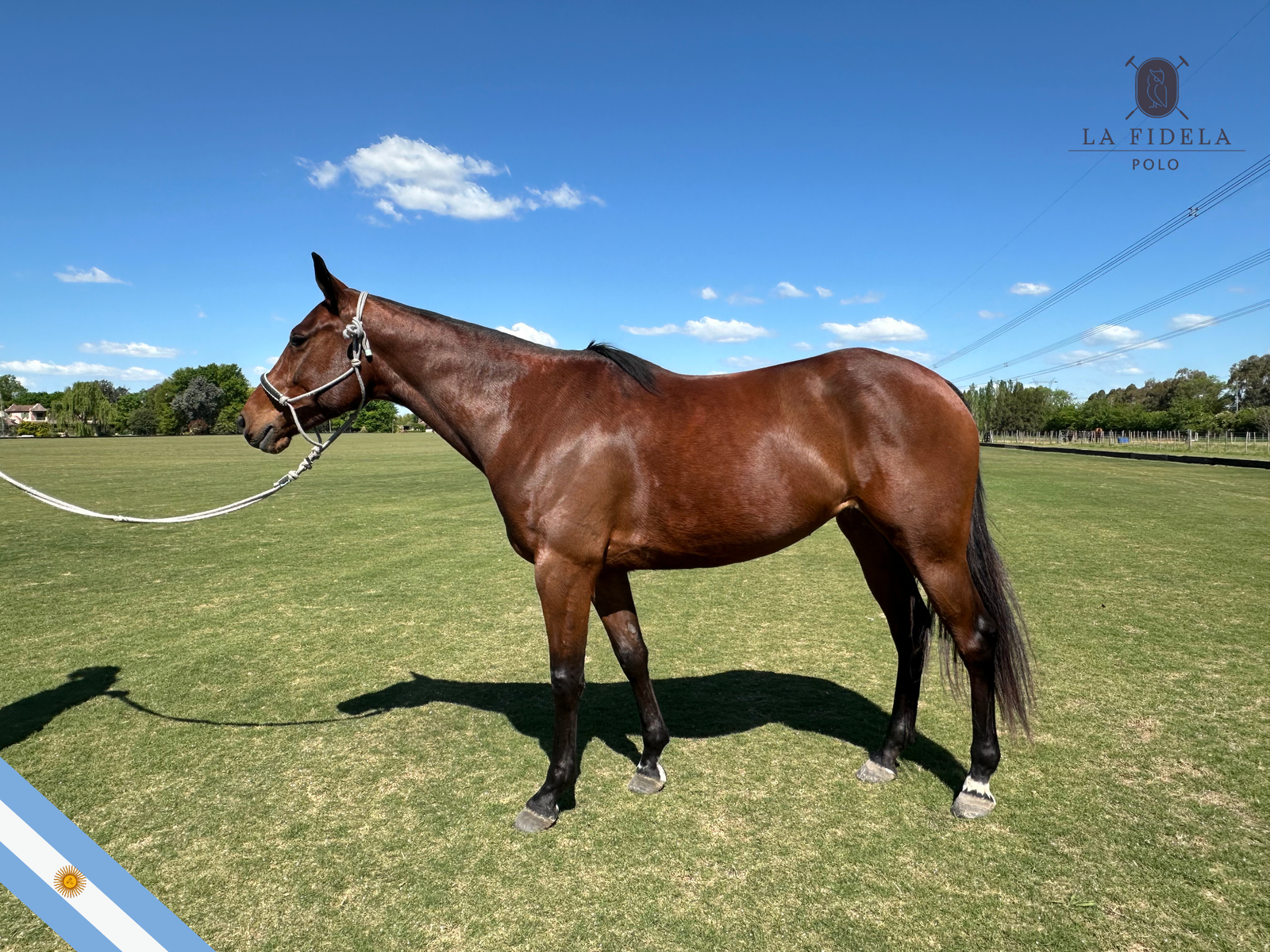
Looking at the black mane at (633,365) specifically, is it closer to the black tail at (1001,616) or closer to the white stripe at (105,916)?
the black tail at (1001,616)

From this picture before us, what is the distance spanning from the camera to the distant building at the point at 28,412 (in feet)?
351

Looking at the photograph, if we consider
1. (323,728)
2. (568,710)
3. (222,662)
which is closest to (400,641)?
(222,662)

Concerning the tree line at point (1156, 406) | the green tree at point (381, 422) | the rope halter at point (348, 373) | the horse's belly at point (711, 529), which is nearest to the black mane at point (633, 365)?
the horse's belly at point (711, 529)

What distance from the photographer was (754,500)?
9.84 feet

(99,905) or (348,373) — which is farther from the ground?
(348,373)

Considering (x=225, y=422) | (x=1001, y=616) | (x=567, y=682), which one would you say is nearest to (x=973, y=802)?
(x=1001, y=616)

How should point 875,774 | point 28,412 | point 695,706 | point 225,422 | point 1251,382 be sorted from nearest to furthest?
point 875,774 → point 695,706 → point 1251,382 → point 225,422 → point 28,412

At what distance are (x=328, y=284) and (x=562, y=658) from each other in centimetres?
207

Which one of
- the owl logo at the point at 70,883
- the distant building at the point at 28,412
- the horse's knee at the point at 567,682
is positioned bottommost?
the horse's knee at the point at 567,682

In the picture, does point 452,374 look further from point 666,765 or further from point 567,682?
point 666,765

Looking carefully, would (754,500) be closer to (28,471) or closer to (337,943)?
(337,943)

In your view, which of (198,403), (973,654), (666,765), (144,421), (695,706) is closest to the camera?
(973,654)

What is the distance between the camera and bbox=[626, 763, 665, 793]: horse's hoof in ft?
10.6

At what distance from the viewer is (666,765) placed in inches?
138
